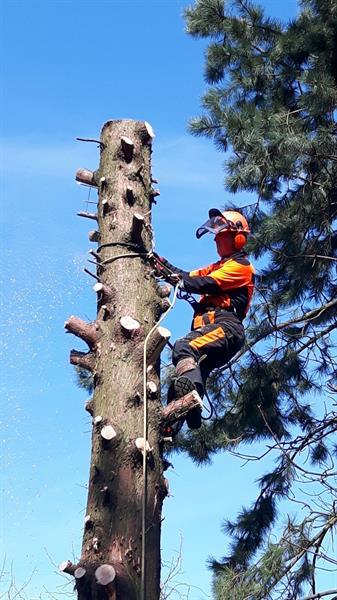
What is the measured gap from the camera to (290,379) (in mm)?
7473

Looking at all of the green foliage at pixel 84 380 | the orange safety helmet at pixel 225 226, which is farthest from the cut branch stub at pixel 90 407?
the green foliage at pixel 84 380

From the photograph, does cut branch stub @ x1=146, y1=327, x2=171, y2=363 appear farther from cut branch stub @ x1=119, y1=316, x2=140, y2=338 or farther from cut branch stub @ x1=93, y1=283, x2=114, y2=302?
cut branch stub @ x1=93, y1=283, x2=114, y2=302

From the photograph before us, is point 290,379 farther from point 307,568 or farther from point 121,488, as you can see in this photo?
point 121,488

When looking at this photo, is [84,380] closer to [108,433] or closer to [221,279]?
[221,279]

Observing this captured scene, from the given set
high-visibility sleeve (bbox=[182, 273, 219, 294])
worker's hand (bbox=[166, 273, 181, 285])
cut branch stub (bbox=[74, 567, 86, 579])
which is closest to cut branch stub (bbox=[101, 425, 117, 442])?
cut branch stub (bbox=[74, 567, 86, 579])

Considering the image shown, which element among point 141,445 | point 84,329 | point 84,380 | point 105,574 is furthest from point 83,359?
A: point 84,380

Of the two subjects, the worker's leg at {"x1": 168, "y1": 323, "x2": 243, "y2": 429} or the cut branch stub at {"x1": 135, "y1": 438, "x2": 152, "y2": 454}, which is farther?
the worker's leg at {"x1": 168, "y1": 323, "x2": 243, "y2": 429}

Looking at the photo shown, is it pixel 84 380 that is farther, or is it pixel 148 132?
pixel 84 380

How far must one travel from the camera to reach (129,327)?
147 inches

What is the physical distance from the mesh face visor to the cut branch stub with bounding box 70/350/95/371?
1.28 meters

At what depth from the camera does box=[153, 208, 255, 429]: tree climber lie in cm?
435

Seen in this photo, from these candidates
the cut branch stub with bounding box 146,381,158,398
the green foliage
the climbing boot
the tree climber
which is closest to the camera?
the cut branch stub with bounding box 146,381,158,398

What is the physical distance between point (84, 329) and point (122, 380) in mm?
351

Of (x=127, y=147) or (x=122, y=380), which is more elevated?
(x=127, y=147)
